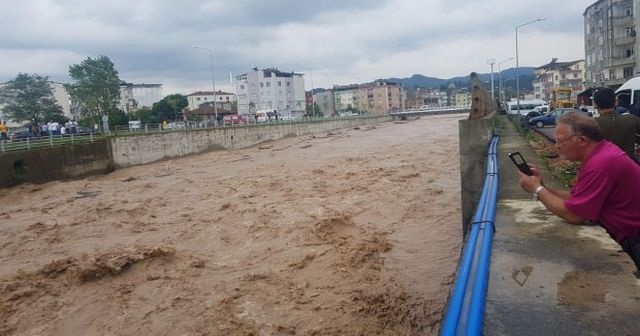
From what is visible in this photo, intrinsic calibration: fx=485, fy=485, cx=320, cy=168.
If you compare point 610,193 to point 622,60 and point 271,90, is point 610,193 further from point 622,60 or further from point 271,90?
point 271,90

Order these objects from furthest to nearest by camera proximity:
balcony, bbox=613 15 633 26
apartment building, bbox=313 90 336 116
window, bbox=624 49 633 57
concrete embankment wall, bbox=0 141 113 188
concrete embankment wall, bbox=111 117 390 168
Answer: apartment building, bbox=313 90 336 116
window, bbox=624 49 633 57
balcony, bbox=613 15 633 26
concrete embankment wall, bbox=111 117 390 168
concrete embankment wall, bbox=0 141 113 188

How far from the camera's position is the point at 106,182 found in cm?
2658

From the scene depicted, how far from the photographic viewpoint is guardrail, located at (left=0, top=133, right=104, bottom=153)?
25.6 meters

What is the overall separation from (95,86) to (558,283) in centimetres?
6533

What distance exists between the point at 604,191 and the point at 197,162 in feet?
111

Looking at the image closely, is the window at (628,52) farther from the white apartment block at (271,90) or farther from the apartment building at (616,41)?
the white apartment block at (271,90)

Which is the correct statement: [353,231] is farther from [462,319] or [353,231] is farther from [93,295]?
[462,319]

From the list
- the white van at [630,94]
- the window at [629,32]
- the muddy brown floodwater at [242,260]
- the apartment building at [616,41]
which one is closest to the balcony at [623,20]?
the apartment building at [616,41]

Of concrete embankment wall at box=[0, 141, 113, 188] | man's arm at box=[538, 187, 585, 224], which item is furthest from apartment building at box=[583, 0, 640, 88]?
man's arm at box=[538, 187, 585, 224]

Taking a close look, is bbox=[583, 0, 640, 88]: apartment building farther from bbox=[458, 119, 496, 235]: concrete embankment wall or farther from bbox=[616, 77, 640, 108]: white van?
bbox=[458, 119, 496, 235]: concrete embankment wall

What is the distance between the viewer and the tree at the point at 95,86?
195ft

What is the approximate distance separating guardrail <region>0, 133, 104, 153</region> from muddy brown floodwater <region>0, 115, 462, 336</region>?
23.3ft

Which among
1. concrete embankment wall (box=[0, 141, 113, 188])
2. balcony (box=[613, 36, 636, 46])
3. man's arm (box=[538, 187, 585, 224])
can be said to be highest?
balcony (box=[613, 36, 636, 46])

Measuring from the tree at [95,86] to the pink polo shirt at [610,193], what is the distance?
6180cm
